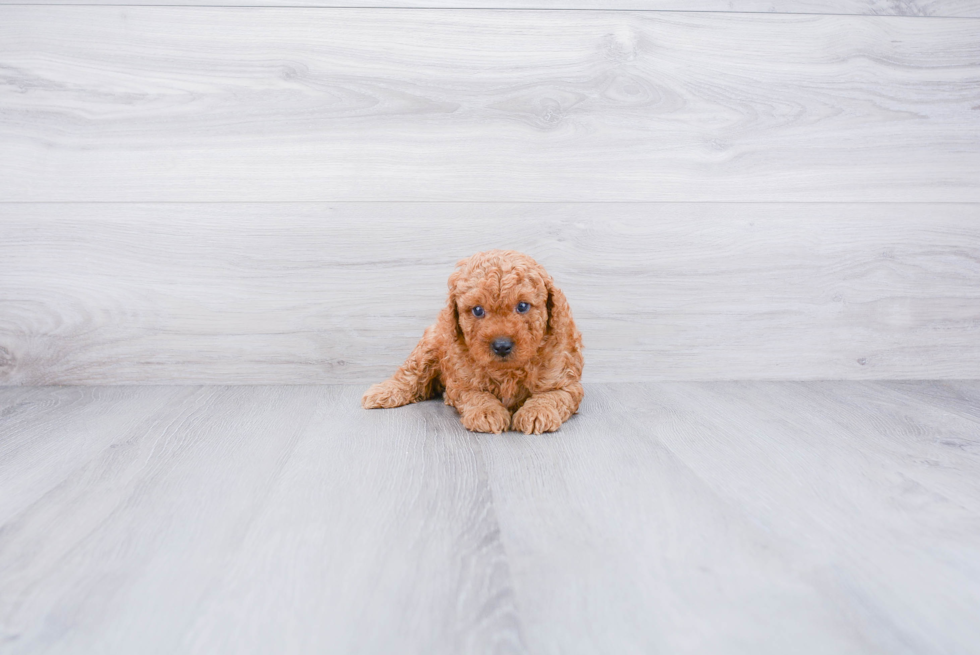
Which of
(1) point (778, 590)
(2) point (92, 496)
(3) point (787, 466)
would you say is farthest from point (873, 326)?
(2) point (92, 496)

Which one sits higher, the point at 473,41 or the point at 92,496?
the point at 473,41

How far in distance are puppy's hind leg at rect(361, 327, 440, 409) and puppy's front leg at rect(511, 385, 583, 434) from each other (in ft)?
0.81

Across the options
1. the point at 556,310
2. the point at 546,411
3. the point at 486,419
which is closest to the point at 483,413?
the point at 486,419

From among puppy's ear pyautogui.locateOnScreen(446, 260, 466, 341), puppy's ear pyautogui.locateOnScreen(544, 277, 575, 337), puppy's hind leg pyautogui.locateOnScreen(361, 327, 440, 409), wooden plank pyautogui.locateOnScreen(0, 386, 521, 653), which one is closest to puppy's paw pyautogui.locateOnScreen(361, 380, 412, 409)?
puppy's hind leg pyautogui.locateOnScreen(361, 327, 440, 409)

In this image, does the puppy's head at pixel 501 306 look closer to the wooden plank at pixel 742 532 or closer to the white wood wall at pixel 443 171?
the wooden plank at pixel 742 532

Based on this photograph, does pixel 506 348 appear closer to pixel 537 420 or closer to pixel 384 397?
pixel 537 420

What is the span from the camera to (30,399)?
1.34 m

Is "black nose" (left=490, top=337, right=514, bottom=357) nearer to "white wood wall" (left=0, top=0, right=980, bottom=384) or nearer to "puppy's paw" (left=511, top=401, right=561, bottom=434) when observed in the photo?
"puppy's paw" (left=511, top=401, right=561, bottom=434)

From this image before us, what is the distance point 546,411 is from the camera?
112 cm

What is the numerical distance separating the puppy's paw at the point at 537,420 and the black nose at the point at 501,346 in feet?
0.40

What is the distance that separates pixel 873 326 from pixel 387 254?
123 cm

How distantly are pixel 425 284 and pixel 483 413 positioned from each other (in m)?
0.44

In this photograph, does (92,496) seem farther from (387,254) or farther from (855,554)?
(855,554)

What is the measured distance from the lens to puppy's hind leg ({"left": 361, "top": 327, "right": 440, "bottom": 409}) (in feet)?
4.19
